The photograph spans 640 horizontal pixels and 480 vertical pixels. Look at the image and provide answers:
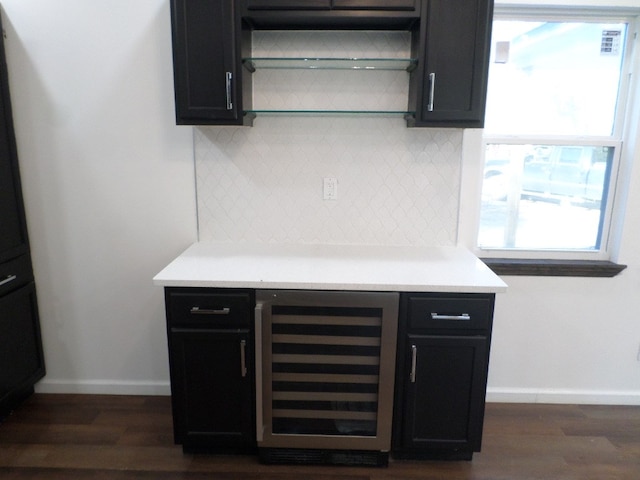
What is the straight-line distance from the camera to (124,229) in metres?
2.49

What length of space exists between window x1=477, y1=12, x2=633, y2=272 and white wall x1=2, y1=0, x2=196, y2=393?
167cm

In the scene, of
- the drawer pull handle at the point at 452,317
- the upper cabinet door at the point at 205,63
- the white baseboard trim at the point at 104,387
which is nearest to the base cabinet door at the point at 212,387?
the white baseboard trim at the point at 104,387

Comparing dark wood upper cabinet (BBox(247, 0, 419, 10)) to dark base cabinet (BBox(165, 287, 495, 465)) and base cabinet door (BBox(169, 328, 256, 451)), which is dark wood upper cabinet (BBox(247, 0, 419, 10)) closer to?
dark base cabinet (BBox(165, 287, 495, 465))

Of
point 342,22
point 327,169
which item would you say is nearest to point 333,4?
point 342,22

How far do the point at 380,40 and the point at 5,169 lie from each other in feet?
6.52

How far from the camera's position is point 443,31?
6.48ft

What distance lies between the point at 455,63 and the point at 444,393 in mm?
1458

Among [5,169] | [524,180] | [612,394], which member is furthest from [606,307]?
[5,169]

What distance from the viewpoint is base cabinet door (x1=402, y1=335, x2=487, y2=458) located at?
1.94m

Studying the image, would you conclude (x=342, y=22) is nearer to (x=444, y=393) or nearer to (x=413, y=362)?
(x=413, y=362)

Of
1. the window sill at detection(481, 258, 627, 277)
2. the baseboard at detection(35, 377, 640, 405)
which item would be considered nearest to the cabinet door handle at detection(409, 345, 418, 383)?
the window sill at detection(481, 258, 627, 277)

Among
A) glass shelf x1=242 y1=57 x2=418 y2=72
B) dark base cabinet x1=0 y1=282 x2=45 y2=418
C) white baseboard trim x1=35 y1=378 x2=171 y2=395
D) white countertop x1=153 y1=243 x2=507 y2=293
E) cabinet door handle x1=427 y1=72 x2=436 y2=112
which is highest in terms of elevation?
glass shelf x1=242 y1=57 x2=418 y2=72

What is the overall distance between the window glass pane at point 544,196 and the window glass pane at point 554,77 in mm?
122

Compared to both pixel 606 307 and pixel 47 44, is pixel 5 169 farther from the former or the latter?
pixel 606 307
